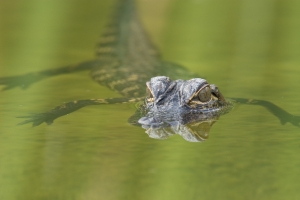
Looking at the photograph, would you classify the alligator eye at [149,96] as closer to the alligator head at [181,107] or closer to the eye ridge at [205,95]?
the alligator head at [181,107]

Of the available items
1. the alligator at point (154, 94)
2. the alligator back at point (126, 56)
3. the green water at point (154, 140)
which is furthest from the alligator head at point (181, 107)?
the alligator back at point (126, 56)

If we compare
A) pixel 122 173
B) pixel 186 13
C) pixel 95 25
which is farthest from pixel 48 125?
pixel 186 13

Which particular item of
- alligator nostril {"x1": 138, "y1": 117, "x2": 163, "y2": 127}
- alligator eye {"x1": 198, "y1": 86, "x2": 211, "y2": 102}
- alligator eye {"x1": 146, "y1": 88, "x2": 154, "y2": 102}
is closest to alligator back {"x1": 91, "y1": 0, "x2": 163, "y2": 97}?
alligator eye {"x1": 146, "y1": 88, "x2": 154, "y2": 102}

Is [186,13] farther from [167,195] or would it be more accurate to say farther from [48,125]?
[167,195]

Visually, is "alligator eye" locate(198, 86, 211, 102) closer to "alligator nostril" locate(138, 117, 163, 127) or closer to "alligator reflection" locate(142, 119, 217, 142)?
"alligator reflection" locate(142, 119, 217, 142)

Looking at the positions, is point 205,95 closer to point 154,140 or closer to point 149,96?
point 149,96
